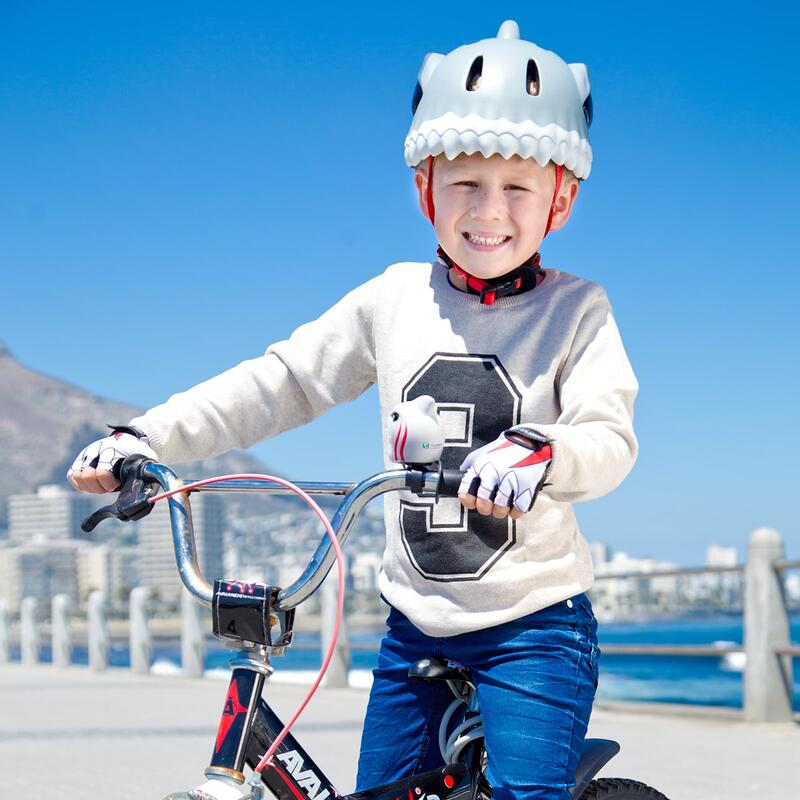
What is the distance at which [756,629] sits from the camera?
6.83m

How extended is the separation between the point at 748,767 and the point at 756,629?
1579 millimetres

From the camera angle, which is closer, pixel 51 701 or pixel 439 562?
pixel 439 562

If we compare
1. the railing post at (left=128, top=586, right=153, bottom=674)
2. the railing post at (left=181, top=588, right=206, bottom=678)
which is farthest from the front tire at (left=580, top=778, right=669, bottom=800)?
the railing post at (left=128, top=586, right=153, bottom=674)

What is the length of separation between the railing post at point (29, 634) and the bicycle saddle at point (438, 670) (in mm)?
13633

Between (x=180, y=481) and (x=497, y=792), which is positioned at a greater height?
(x=180, y=481)

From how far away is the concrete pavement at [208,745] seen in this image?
498cm

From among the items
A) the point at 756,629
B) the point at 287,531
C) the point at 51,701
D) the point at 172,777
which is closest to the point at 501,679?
the point at 172,777

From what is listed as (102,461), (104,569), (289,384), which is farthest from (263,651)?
(104,569)

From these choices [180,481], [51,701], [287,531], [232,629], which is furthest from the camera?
[287,531]

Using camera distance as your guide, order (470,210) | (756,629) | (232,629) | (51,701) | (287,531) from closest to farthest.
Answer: (232,629), (470,210), (756,629), (51,701), (287,531)

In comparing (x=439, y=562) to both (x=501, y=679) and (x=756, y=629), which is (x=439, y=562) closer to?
(x=501, y=679)

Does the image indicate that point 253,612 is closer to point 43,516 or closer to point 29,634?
point 29,634

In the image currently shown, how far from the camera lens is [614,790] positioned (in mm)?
2428

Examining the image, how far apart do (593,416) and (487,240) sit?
0.38 metres
